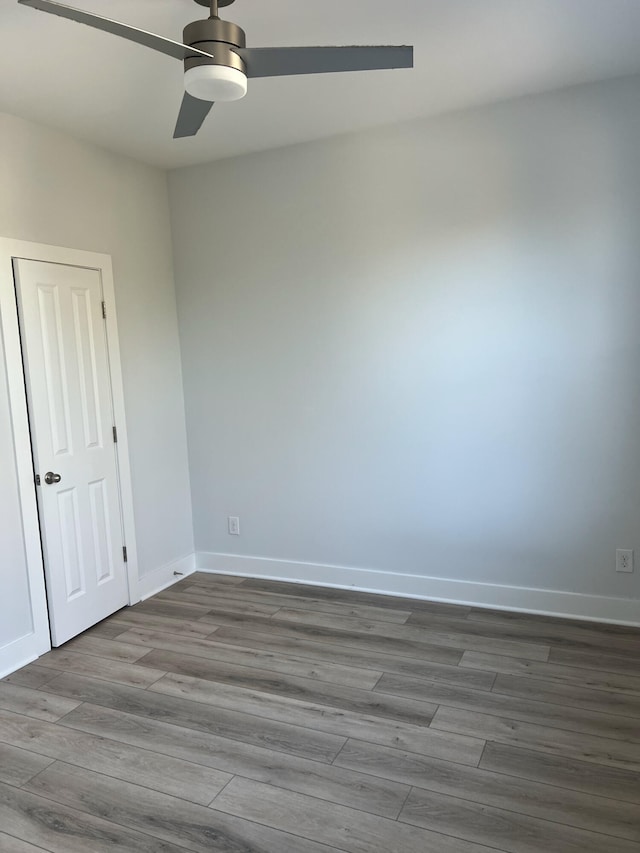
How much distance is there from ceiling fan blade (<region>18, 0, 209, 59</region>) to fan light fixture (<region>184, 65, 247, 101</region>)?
4 cm

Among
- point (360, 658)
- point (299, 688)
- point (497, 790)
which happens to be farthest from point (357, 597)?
point (497, 790)

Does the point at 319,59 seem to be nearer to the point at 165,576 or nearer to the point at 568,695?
the point at 568,695

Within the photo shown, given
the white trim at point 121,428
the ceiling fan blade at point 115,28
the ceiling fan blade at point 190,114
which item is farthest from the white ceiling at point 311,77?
the white trim at point 121,428

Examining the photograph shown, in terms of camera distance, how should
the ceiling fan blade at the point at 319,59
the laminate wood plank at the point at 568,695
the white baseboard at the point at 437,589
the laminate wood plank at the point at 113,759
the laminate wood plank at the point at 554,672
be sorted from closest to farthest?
the ceiling fan blade at the point at 319,59 → the laminate wood plank at the point at 113,759 → the laminate wood plank at the point at 568,695 → the laminate wood plank at the point at 554,672 → the white baseboard at the point at 437,589

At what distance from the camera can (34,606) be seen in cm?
312

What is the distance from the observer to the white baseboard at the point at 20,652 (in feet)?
9.76

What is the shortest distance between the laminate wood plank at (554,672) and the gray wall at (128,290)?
2.10m

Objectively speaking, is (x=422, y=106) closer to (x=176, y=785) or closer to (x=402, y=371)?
(x=402, y=371)

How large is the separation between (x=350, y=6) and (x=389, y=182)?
133cm

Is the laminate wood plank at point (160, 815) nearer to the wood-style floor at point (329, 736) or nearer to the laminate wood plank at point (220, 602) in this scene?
the wood-style floor at point (329, 736)

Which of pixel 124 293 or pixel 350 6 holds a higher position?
pixel 350 6

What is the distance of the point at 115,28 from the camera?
164 cm

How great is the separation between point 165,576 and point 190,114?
284 centimetres

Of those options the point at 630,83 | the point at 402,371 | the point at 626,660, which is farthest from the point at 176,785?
the point at 630,83
